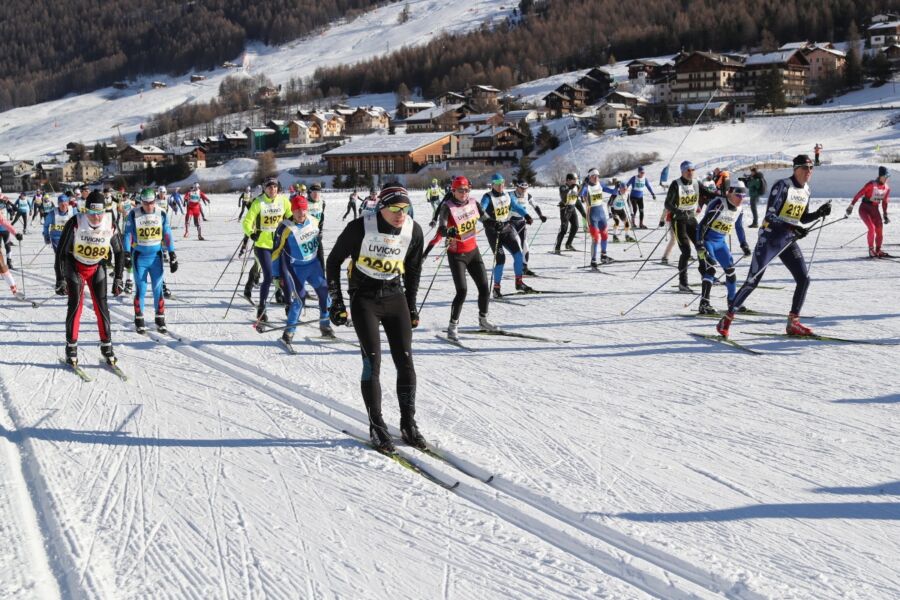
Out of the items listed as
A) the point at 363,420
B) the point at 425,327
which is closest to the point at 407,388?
the point at 363,420

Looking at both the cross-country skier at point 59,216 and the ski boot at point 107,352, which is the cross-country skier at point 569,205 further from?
the cross-country skier at point 59,216

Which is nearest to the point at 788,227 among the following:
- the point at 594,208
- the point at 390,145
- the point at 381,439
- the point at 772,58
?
the point at 381,439

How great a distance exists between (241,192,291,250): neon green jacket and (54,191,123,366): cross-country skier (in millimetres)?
2107

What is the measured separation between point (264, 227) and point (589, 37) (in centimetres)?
13730

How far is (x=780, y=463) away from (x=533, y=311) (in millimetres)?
5324

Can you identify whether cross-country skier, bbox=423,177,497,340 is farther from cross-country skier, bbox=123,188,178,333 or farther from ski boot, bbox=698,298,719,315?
cross-country skier, bbox=123,188,178,333

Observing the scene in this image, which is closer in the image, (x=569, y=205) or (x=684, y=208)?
(x=684, y=208)

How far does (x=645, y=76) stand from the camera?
9300 centimetres

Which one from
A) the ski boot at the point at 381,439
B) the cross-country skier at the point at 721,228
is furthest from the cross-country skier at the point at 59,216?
the cross-country skier at the point at 721,228

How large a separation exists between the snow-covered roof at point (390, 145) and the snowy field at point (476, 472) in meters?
64.4

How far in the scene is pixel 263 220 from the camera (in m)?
9.28

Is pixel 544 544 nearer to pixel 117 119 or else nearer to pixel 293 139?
pixel 293 139

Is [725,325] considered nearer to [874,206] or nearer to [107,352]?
[107,352]

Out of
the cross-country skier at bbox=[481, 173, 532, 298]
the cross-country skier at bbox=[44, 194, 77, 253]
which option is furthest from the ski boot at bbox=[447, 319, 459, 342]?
the cross-country skier at bbox=[44, 194, 77, 253]
